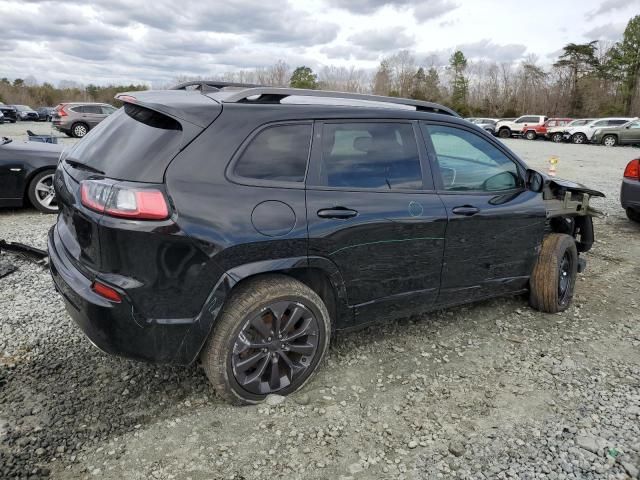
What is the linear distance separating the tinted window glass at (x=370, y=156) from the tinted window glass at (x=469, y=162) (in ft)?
0.79

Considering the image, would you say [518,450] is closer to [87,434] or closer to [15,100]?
[87,434]

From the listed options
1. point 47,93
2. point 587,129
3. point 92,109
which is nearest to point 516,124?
point 587,129

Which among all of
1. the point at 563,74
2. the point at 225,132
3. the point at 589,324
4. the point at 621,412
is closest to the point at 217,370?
the point at 225,132

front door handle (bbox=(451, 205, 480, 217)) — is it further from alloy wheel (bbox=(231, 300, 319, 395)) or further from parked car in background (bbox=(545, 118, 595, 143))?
parked car in background (bbox=(545, 118, 595, 143))

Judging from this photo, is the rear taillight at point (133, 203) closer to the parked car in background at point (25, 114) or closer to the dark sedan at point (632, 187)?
the dark sedan at point (632, 187)

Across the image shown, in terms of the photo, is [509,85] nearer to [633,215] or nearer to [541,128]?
[541,128]

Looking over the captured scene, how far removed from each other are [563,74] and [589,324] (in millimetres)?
64200

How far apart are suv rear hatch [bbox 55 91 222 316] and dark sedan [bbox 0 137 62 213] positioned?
15.1ft

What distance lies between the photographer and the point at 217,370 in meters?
2.67

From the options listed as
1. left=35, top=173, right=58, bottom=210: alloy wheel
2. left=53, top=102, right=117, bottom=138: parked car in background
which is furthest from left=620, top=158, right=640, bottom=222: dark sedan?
left=53, top=102, right=117, bottom=138: parked car in background

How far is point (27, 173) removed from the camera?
686 centimetres

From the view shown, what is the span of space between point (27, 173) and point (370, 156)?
578 cm

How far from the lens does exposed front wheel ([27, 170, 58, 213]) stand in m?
6.97

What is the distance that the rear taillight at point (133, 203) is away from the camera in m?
2.35
